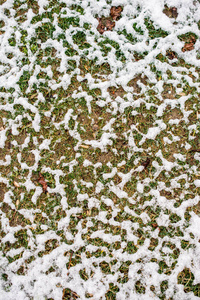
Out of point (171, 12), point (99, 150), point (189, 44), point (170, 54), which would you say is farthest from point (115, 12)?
point (99, 150)

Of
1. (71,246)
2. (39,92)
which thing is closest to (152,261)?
(71,246)

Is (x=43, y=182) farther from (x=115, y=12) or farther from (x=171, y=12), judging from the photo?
(x=171, y=12)

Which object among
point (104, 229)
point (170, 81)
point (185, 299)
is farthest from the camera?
point (170, 81)

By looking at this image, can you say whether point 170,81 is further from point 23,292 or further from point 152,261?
point 23,292

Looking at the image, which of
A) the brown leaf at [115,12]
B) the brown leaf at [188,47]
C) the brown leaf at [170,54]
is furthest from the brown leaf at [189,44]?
the brown leaf at [115,12]

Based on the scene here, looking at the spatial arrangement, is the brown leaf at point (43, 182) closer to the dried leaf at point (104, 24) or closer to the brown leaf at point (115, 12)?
the dried leaf at point (104, 24)

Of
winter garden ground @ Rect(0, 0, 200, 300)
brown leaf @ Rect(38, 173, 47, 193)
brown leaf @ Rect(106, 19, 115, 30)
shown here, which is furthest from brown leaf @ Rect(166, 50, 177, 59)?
brown leaf @ Rect(38, 173, 47, 193)
